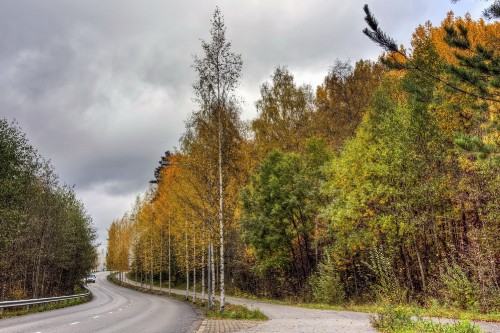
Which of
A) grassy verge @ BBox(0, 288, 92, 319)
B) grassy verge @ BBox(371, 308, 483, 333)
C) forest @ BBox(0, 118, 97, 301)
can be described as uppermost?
forest @ BBox(0, 118, 97, 301)

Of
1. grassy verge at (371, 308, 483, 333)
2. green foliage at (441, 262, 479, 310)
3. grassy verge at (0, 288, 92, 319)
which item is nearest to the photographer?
grassy verge at (371, 308, 483, 333)

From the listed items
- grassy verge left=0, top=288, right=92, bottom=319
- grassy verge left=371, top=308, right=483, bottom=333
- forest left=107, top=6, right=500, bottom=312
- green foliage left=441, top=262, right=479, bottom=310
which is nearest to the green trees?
forest left=107, top=6, right=500, bottom=312

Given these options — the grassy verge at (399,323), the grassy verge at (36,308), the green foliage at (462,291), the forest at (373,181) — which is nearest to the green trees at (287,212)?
the forest at (373,181)

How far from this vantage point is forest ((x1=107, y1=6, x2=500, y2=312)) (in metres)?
11.3

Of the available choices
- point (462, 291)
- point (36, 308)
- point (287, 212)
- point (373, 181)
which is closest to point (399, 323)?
point (462, 291)

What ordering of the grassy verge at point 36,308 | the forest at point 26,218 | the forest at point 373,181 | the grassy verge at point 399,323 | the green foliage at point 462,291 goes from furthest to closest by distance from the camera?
the forest at point 26,218
the grassy verge at point 36,308
the green foliage at point 462,291
the forest at point 373,181
the grassy verge at point 399,323

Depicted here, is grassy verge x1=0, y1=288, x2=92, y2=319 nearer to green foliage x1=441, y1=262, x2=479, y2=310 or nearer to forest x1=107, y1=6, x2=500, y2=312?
forest x1=107, y1=6, x2=500, y2=312

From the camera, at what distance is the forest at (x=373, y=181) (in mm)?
11320

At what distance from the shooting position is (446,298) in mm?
16719

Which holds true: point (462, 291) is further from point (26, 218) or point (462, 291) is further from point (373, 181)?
point (26, 218)

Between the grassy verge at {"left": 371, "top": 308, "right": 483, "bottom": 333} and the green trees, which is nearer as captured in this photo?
the grassy verge at {"left": 371, "top": 308, "right": 483, "bottom": 333}

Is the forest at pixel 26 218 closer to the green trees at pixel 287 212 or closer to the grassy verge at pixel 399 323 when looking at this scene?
the green trees at pixel 287 212

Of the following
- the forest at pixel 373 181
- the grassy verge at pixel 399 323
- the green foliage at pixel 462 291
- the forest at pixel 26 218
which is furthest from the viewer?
the forest at pixel 26 218

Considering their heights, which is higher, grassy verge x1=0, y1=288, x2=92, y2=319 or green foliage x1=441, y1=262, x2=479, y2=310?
green foliage x1=441, y1=262, x2=479, y2=310
